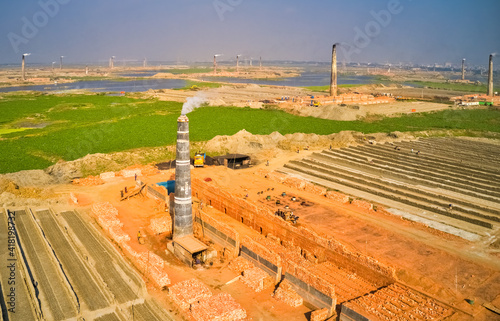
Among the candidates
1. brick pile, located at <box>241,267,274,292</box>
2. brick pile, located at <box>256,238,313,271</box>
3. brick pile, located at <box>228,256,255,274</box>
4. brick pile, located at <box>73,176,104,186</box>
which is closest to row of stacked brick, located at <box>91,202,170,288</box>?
brick pile, located at <box>228,256,255,274</box>

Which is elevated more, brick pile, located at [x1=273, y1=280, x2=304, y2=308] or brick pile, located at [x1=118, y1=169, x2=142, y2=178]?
brick pile, located at [x1=118, y1=169, x2=142, y2=178]

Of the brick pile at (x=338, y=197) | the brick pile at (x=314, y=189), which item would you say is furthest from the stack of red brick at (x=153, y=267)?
the brick pile at (x=314, y=189)

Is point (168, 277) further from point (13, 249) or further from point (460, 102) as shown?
point (460, 102)

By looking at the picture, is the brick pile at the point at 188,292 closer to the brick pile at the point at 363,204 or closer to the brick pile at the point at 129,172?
→ the brick pile at the point at 363,204

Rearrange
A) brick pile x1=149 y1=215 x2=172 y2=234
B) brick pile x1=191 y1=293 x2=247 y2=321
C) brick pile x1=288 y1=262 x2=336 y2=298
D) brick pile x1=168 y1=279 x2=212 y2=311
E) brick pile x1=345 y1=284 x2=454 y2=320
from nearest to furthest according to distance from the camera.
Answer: brick pile x1=345 y1=284 x2=454 y2=320 < brick pile x1=191 y1=293 x2=247 y2=321 < brick pile x1=288 y1=262 x2=336 y2=298 < brick pile x1=168 y1=279 x2=212 y2=311 < brick pile x1=149 y1=215 x2=172 y2=234

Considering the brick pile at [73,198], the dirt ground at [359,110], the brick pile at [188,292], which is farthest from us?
the dirt ground at [359,110]

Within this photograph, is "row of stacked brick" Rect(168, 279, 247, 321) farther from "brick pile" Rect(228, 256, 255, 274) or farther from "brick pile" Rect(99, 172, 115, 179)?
"brick pile" Rect(99, 172, 115, 179)

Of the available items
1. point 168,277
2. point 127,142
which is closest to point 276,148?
point 127,142
